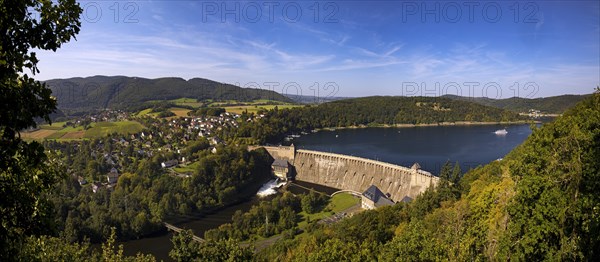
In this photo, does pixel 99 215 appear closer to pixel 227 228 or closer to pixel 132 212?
pixel 132 212

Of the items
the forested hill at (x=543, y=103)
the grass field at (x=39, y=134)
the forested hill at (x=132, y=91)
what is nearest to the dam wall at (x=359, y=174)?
the grass field at (x=39, y=134)

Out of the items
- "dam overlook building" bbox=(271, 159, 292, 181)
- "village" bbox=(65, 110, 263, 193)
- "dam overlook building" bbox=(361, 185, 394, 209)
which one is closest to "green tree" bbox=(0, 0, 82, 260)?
"dam overlook building" bbox=(361, 185, 394, 209)

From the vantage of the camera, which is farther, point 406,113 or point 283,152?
point 406,113

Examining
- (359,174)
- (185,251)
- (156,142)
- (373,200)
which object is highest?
(185,251)

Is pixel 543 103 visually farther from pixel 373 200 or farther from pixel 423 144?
pixel 373 200

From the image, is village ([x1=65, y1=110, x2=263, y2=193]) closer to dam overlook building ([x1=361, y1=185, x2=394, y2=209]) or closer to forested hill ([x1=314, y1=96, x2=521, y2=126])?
dam overlook building ([x1=361, y1=185, x2=394, y2=209])

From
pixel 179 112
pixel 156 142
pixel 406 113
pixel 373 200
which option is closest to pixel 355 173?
pixel 373 200

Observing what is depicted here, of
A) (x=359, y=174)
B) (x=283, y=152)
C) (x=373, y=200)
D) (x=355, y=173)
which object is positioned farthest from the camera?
(x=283, y=152)
